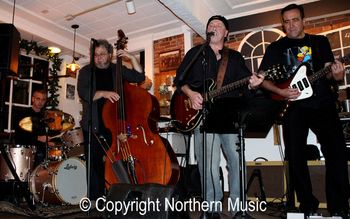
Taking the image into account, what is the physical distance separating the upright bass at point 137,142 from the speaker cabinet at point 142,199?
63 centimetres

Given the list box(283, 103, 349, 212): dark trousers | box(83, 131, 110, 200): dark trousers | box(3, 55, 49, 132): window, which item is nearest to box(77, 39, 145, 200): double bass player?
box(83, 131, 110, 200): dark trousers

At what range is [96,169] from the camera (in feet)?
10.00

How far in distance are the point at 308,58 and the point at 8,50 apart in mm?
3333

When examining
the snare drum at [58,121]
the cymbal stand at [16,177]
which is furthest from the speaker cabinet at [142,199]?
the snare drum at [58,121]

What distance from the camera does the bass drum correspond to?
410 centimetres

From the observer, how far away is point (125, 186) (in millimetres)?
2146

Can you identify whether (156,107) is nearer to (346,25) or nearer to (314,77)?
(314,77)

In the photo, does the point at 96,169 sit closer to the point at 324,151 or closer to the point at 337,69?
the point at 324,151

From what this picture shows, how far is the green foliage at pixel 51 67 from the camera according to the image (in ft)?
24.6

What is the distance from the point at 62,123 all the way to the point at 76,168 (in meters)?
1.05

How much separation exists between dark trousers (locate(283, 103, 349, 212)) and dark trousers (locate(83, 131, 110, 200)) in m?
1.78

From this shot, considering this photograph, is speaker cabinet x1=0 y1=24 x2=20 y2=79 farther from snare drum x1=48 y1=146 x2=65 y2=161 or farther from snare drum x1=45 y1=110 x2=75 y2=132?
snare drum x1=48 y1=146 x2=65 y2=161

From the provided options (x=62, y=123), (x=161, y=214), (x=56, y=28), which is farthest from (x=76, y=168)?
(x=56, y=28)

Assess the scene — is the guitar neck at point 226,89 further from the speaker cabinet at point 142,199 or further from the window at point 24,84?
the window at point 24,84
